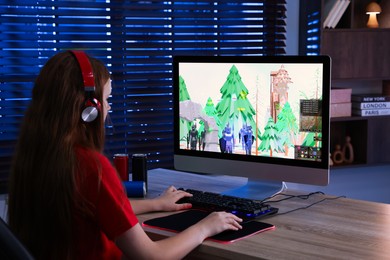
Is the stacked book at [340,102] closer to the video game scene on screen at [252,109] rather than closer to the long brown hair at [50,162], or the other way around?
the video game scene on screen at [252,109]

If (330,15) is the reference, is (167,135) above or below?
below

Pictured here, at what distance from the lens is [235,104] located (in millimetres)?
2256

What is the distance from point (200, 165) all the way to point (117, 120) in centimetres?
107

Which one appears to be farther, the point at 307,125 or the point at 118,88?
the point at 118,88

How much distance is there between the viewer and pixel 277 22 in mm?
3730

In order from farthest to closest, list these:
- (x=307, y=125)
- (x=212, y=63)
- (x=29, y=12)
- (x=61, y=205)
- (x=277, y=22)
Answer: (x=277, y=22) → (x=29, y=12) → (x=212, y=63) → (x=307, y=125) → (x=61, y=205)

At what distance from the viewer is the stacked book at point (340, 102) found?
12.4 feet

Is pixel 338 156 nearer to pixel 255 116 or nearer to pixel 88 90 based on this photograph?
pixel 255 116

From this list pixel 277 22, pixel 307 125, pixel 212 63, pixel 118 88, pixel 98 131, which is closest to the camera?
pixel 98 131

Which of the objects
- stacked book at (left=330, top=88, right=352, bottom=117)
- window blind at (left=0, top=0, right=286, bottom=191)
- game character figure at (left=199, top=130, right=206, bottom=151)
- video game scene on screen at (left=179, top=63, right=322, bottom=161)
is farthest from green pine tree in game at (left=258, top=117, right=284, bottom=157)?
stacked book at (left=330, top=88, right=352, bottom=117)

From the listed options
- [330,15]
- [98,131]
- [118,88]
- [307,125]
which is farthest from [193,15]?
[98,131]

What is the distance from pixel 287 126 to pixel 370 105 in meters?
1.84

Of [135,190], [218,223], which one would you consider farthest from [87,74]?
[135,190]

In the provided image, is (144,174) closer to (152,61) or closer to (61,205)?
(61,205)
